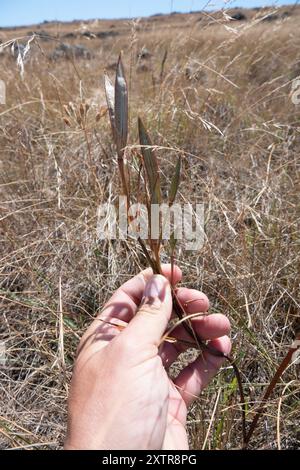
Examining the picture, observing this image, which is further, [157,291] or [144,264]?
[144,264]

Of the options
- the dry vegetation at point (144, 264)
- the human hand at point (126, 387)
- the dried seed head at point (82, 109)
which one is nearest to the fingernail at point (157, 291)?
the human hand at point (126, 387)

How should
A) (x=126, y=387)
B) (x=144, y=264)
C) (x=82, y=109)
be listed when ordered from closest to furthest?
(x=126, y=387)
(x=82, y=109)
(x=144, y=264)

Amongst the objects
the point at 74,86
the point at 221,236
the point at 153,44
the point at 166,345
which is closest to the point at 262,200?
the point at 221,236

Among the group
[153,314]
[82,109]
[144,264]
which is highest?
[82,109]

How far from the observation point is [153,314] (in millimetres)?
790

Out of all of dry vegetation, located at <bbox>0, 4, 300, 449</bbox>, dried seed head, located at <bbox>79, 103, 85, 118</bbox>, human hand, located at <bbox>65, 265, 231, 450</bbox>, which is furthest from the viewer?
dried seed head, located at <bbox>79, 103, 85, 118</bbox>

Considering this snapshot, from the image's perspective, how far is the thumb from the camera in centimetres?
77

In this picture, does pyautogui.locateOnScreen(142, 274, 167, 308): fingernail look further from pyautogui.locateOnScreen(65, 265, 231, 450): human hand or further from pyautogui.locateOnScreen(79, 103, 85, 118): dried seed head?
pyautogui.locateOnScreen(79, 103, 85, 118): dried seed head

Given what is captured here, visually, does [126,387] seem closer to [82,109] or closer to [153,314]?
[153,314]

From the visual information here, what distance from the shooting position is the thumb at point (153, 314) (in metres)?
0.77

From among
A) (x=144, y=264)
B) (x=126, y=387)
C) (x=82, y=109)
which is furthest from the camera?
(x=144, y=264)

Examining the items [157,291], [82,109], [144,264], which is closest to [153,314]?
[157,291]

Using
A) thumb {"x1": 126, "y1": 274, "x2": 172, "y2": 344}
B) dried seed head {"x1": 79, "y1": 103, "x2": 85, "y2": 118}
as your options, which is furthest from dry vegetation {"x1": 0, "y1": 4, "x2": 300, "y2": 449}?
thumb {"x1": 126, "y1": 274, "x2": 172, "y2": 344}

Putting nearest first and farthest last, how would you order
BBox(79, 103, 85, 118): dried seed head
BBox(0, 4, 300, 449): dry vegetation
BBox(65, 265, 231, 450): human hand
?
BBox(65, 265, 231, 450): human hand < BBox(0, 4, 300, 449): dry vegetation < BBox(79, 103, 85, 118): dried seed head
